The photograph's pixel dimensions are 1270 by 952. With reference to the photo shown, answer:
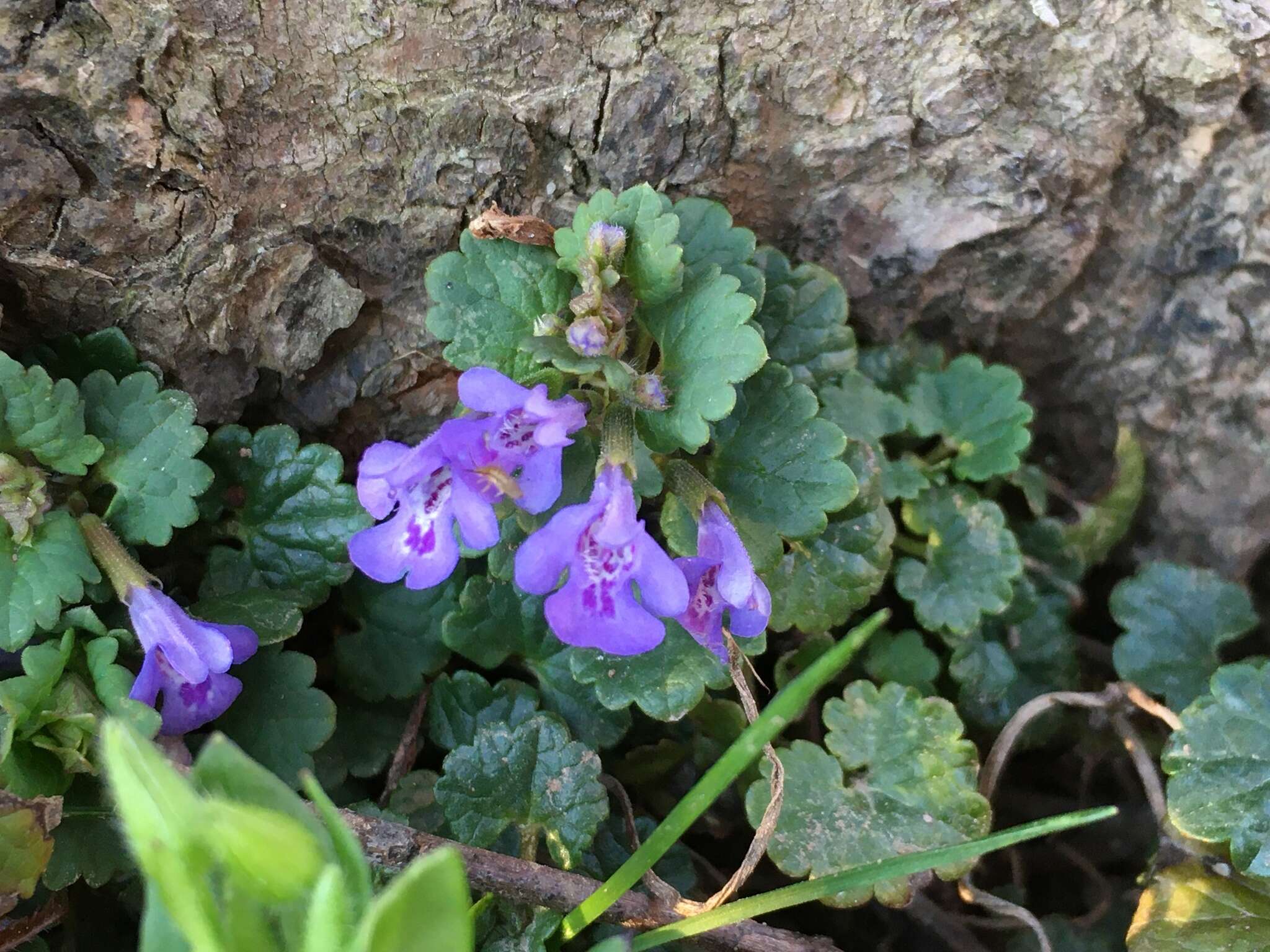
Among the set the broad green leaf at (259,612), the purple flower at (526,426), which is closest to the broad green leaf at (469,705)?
the broad green leaf at (259,612)

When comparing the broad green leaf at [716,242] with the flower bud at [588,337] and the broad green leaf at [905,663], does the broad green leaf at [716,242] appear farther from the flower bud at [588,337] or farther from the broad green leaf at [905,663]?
the broad green leaf at [905,663]

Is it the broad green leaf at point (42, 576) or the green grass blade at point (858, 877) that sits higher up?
the broad green leaf at point (42, 576)

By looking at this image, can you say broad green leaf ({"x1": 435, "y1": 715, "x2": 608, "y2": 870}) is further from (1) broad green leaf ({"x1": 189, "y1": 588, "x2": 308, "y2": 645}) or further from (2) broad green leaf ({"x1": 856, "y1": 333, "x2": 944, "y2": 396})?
(2) broad green leaf ({"x1": 856, "y1": 333, "x2": 944, "y2": 396})

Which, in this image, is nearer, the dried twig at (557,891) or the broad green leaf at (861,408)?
the dried twig at (557,891)

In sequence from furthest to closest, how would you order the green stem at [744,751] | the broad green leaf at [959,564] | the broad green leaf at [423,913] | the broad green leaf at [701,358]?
1. the broad green leaf at [959,564]
2. the broad green leaf at [701,358]
3. the green stem at [744,751]
4. the broad green leaf at [423,913]

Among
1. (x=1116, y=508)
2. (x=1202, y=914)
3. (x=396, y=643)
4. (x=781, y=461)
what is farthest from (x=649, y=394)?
(x=1116, y=508)

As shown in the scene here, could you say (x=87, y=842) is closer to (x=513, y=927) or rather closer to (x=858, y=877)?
(x=513, y=927)

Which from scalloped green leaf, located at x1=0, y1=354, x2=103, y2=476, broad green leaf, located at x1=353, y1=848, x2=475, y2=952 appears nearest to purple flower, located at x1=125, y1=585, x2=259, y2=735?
scalloped green leaf, located at x1=0, y1=354, x2=103, y2=476
